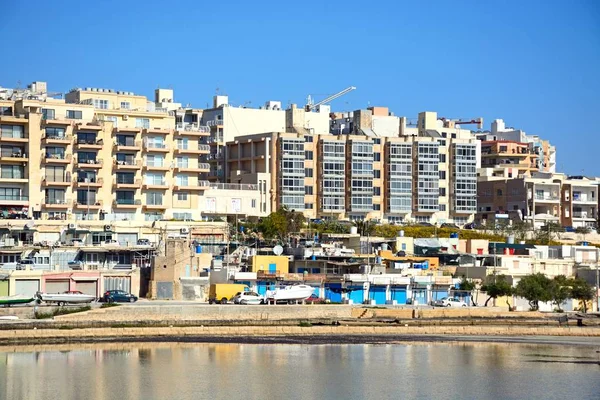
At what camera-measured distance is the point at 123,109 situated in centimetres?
10744

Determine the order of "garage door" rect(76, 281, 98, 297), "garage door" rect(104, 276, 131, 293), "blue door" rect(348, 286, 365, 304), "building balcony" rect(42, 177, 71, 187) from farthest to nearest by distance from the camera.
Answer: "building balcony" rect(42, 177, 71, 187) < "blue door" rect(348, 286, 365, 304) < "garage door" rect(104, 276, 131, 293) < "garage door" rect(76, 281, 98, 297)

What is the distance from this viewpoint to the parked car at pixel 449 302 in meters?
88.1

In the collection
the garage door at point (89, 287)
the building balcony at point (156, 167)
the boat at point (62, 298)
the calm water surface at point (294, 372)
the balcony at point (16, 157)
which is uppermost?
the balcony at point (16, 157)

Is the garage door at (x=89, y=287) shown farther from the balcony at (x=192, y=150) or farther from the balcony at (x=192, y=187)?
the balcony at (x=192, y=150)

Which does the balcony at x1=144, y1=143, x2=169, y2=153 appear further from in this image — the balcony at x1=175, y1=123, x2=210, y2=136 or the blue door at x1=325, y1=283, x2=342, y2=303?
the blue door at x1=325, y1=283, x2=342, y2=303

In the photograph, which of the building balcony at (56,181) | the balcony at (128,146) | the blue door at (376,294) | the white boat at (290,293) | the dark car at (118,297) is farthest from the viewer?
the balcony at (128,146)

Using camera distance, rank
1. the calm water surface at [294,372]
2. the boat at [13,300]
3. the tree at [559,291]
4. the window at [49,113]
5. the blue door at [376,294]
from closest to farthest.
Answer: the calm water surface at [294,372] < the boat at [13,300] < the blue door at [376,294] < the tree at [559,291] < the window at [49,113]

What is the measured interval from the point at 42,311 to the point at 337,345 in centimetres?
1801

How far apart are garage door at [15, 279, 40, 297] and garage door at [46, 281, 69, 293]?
2.71 feet

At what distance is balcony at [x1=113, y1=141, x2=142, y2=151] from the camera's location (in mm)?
104562

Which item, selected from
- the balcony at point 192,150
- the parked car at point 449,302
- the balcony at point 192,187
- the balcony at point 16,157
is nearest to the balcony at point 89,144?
the balcony at point 16,157

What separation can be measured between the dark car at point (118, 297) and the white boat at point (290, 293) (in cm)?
904

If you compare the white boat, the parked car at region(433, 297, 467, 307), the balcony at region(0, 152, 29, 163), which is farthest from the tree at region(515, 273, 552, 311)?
the balcony at region(0, 152, 29, 163)

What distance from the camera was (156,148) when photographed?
106 m
